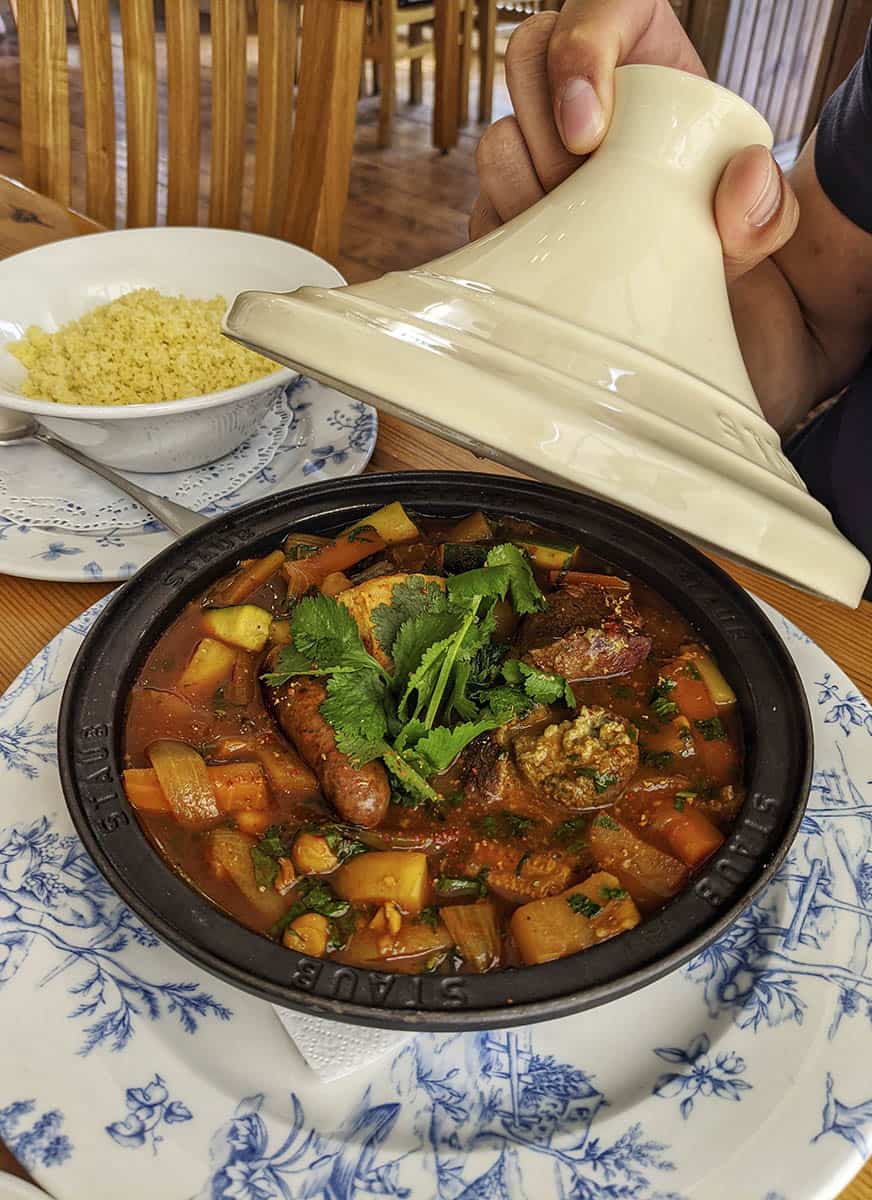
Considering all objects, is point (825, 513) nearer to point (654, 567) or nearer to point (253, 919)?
point (654, 567)

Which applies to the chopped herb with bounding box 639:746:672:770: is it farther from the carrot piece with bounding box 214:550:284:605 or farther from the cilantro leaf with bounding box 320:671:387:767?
the carrot piece with bounding box 214:550:284:605

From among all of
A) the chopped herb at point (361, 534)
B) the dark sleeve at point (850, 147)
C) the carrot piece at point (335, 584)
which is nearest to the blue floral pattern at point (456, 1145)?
the carrot piece at point (335, 584)

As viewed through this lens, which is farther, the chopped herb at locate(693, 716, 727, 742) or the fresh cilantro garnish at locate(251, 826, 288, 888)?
the chopped herb at locate(693, 716, 727, 742)

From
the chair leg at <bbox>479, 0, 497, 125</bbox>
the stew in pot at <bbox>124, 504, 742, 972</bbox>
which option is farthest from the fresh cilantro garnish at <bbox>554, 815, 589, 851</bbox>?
the chair leg at <bbox>479, 0, 497, 125</bbox>

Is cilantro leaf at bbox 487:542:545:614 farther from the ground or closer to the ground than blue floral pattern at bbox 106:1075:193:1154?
farther from the ground

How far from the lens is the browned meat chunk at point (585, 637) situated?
1282 mm

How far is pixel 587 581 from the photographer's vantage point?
Answer: 1428 millimetres

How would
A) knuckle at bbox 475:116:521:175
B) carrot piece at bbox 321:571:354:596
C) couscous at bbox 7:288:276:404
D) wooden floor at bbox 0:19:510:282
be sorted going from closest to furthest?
carrot piece at bbox 321:571:354:596 → knuckle at bbox 475:116:521:175 → couscous at bbox 7:288:276:404 → wooden floor at bbox 0:19:510:282

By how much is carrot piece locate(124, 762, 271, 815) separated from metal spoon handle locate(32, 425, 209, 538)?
473 millimetres

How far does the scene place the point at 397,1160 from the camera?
0.98 metres

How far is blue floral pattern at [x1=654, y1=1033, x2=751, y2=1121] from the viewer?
40.2 inches

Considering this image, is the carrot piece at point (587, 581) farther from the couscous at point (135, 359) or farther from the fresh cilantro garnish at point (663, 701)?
the couscous at point (135, 359)

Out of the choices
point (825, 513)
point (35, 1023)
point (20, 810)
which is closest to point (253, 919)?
point (35, 1023)

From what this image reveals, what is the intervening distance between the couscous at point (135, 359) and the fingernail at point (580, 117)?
95 cm
